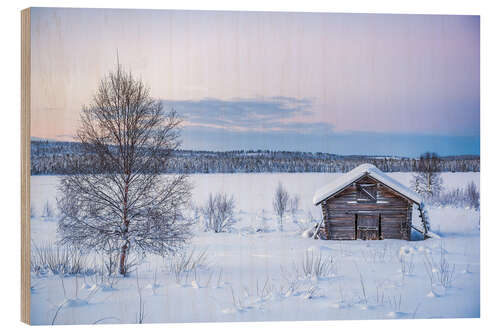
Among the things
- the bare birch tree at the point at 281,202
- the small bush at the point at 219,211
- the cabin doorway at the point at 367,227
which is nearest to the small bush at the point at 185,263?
the small bush at the point at 219,211

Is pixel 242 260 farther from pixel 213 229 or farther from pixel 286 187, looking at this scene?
pixel 286 187

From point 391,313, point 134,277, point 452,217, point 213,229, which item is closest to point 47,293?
point 134,277

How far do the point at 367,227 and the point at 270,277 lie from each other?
1.75 m

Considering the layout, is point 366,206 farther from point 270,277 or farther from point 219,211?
point 219,211

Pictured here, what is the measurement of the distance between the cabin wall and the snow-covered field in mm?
199

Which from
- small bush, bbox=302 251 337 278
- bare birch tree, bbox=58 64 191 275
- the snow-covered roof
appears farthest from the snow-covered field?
bare birch tree, bbox=58 64 191 275

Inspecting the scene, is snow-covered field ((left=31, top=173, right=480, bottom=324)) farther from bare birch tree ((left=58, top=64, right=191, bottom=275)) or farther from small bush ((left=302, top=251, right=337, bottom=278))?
bare birch tree ((left=58, top=64, right=191, bottom=275))

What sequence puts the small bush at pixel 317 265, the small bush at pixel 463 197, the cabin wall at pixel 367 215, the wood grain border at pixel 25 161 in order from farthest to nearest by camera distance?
the cabin wall at pixel 367 215 → the small bush at pixel 463 197 → the small bush at pixel 317 265 → the wood grain border at pixel 25 161

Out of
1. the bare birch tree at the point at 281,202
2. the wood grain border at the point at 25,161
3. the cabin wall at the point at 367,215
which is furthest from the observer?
the cabin wall at the point at 367,215

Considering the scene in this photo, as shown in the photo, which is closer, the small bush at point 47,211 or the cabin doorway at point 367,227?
the small bush at point 47,211

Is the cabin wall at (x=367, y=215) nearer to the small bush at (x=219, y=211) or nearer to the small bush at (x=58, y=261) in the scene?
the small bush at (x=219, y=211)

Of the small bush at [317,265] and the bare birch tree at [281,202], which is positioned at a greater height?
the bare birch tree at [281,202]

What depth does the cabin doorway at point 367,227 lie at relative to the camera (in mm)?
6879

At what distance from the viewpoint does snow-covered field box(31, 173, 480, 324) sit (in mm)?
6262
